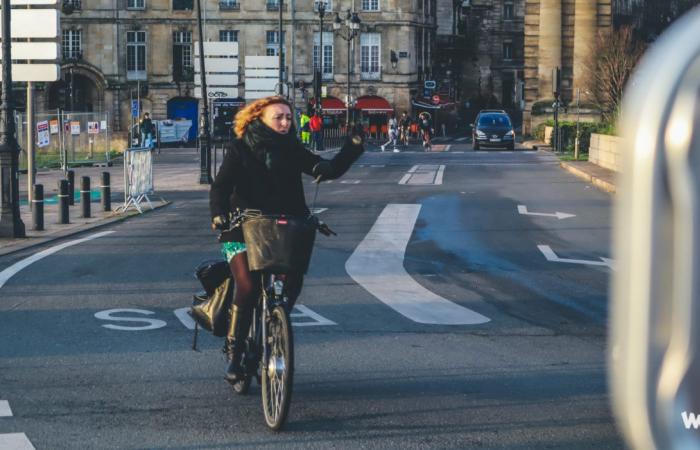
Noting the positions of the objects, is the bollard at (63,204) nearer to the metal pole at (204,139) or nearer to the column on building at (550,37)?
the metal pole at (204,139)

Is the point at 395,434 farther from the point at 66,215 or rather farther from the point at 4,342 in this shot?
the point at 66,215

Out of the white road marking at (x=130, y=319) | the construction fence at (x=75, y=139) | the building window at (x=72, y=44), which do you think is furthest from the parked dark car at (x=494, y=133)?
the white road marking at (x=130, y=319)

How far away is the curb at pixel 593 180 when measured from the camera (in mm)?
31491

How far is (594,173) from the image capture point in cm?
3706

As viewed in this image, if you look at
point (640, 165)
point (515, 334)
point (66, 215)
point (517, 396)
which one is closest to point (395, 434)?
point (517, 396)

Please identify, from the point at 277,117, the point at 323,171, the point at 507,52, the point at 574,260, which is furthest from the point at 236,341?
the point at 507,52

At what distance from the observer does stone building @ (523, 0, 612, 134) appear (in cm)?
7056

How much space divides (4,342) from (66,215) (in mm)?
12888

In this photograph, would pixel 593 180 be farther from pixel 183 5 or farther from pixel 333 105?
pixel 183 5

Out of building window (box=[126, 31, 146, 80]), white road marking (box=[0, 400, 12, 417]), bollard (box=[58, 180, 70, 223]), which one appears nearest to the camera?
white road marking (box=[0, 400, 12, 417])

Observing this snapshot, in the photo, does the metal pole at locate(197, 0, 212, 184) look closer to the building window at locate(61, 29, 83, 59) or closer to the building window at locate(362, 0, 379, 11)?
the building window at locate(61, 29, 83, 59)

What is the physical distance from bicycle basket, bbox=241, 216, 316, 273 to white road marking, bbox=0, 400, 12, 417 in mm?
1543

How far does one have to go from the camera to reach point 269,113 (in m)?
7.73

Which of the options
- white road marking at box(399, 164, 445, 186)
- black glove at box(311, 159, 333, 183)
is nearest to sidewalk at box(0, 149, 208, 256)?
white road marking at box(399, 164, 445, 186)
